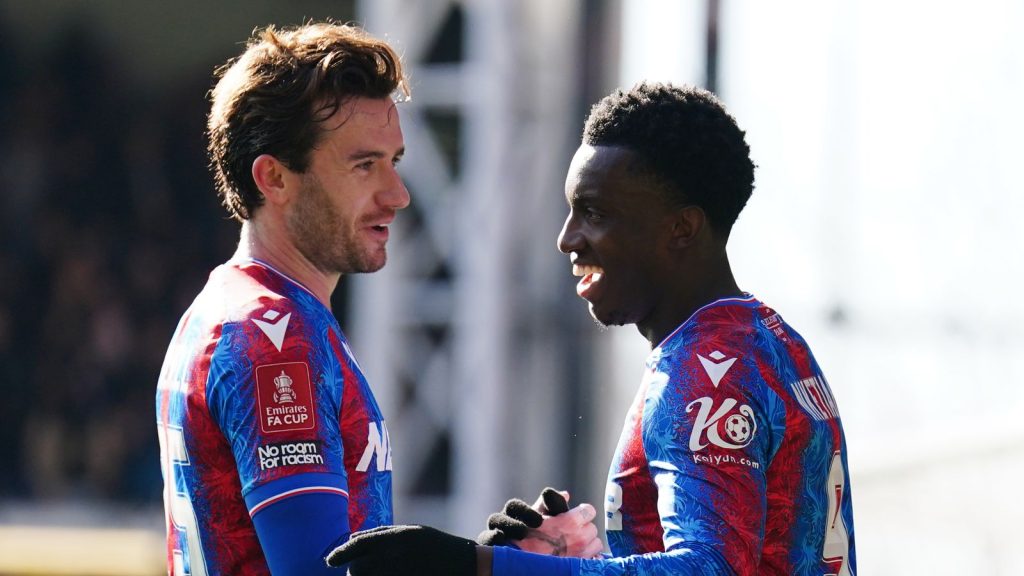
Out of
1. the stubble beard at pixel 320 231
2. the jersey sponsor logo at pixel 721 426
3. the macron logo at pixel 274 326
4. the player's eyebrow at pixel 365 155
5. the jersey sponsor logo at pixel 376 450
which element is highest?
the player's eyebrow at pixel 365 155

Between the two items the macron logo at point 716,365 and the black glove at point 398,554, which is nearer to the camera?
the black glove at point 398,554

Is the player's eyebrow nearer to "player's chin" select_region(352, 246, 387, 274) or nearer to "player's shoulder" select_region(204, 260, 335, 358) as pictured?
"player's chin" select_region(352, 246, 387, 274)

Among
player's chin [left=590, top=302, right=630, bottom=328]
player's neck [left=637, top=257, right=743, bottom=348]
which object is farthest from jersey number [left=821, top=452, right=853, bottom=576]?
player's chin [left=590, top=302, right=630, bottom=328]

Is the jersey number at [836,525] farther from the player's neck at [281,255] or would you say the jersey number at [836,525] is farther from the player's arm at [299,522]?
the player's neck at [281,255]

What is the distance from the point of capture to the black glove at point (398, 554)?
7.87 feet

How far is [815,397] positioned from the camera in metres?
2.74

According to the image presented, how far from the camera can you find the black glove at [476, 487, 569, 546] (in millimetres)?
2777

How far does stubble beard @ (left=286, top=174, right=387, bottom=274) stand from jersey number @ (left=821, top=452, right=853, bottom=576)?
1107 millimetres

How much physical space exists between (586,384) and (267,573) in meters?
5.50

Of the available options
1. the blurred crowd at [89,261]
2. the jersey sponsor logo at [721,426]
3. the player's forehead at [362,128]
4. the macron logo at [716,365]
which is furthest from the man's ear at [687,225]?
the blurred crowd at [89,261]

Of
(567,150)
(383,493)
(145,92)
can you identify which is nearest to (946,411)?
(567,150)

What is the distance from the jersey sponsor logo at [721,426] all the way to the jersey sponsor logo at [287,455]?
27.3 inches

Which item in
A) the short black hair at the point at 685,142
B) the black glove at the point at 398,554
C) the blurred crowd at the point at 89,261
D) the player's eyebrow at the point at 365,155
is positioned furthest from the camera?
the blurred crowd at the point at 89,261

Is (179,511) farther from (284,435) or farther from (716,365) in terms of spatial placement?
(716,365)
